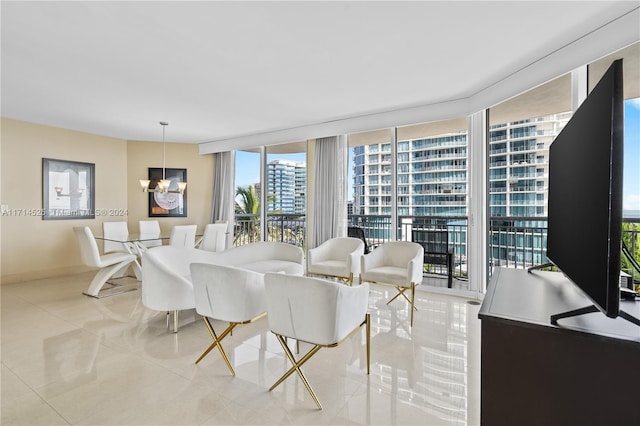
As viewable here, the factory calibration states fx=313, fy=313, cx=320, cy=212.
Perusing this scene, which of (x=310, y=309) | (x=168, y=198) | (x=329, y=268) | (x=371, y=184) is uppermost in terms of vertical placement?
(x=371, y=184)

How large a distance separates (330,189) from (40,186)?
490 centimetres

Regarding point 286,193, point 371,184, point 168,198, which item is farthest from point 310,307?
point 168,198

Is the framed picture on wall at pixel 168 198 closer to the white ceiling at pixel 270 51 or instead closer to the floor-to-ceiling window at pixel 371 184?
the white ceiling at pixel 270 51

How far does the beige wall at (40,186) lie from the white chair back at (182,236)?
212 cm

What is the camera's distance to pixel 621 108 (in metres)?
0.90

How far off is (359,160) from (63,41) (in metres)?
4.05

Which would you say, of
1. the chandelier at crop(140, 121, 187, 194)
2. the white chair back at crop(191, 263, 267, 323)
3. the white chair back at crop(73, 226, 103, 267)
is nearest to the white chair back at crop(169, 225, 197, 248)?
the chandelier at crop(140, 121, 187, 194)

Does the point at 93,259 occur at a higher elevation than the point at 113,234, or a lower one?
lower

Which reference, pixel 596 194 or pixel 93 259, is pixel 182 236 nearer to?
pixel 93 259

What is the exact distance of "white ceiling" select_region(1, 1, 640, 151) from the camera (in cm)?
230

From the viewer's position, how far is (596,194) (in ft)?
3.32

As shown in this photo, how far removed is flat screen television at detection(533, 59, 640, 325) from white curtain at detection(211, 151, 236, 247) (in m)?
6.38

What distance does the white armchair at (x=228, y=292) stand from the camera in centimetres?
224

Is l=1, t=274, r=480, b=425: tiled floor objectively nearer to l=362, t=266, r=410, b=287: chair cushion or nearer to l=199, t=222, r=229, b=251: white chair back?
l=362, t=266, r=410, b=287: chair cushion
